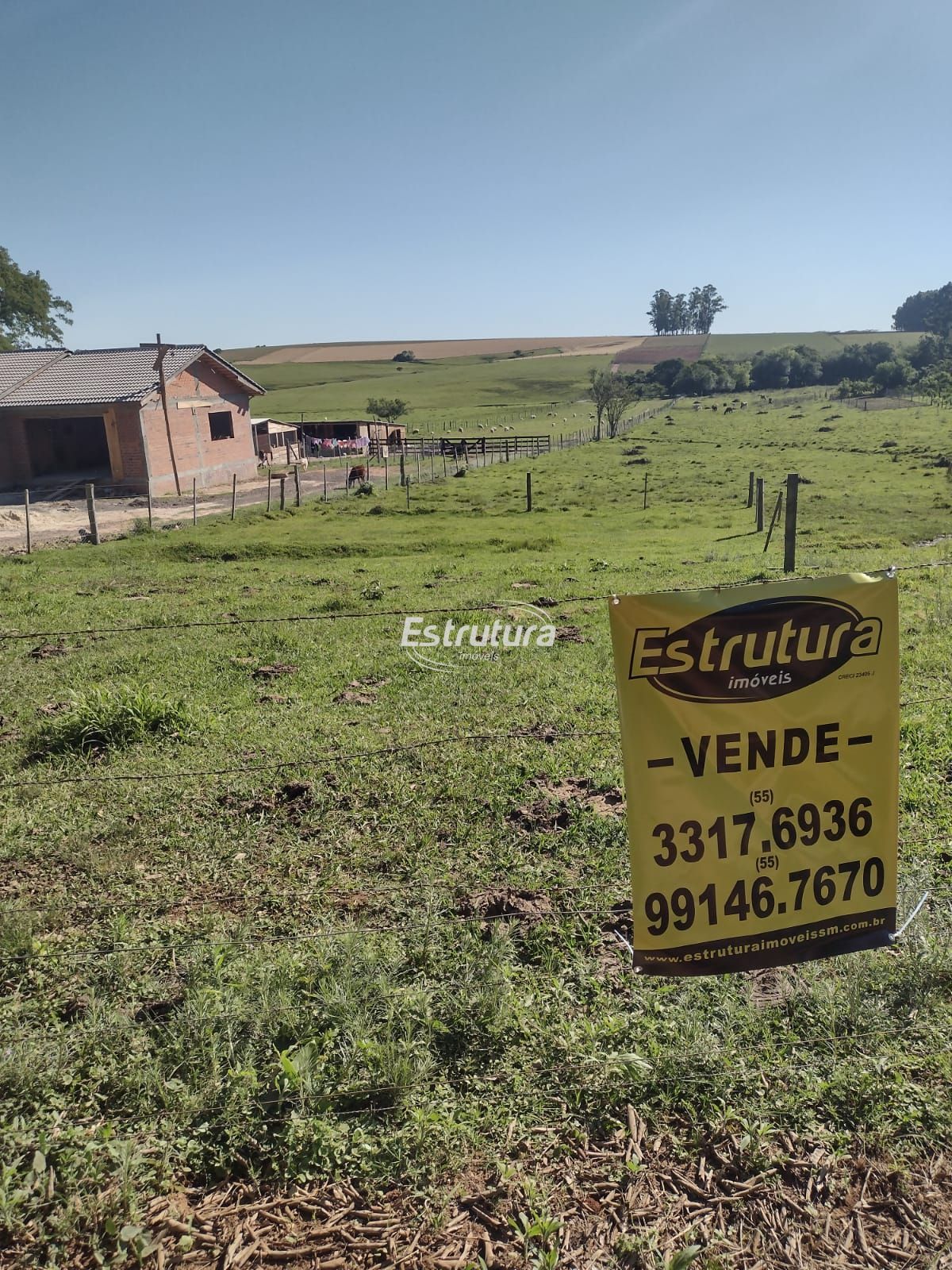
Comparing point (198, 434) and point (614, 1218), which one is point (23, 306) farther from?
point (614, 1218)

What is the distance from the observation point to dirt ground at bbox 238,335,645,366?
17125 cm

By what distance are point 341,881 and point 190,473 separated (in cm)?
3440

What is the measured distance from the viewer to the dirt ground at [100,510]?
2470 centimetres

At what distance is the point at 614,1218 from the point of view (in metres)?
3.14

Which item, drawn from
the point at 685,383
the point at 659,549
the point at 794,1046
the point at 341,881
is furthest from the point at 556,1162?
the point at 685,383

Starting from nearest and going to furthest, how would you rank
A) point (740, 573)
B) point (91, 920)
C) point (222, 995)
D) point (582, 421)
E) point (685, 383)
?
point (222, 995), point (91, 920), point (740, 573), point (582, 421), point (685, 383)

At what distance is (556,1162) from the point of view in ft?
11.1

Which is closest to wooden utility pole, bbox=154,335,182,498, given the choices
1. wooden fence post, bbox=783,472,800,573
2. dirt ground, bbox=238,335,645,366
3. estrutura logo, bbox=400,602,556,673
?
estrutura logo, bbox=400,602,556,673

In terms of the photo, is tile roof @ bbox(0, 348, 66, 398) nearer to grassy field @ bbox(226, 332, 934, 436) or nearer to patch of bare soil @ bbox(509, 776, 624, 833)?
patch of bare soil @ bbox(509, 776, 624, 833)

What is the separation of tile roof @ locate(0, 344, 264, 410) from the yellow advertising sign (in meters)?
34.0

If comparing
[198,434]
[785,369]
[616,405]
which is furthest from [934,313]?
[198,434]

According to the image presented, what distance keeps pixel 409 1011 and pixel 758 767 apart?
2042 millimetres

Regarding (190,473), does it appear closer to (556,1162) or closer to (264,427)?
(264,427)

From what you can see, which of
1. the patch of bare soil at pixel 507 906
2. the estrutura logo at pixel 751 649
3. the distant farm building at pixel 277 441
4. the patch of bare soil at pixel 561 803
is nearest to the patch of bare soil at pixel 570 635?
the patch of bare soil at pixel 561 803
